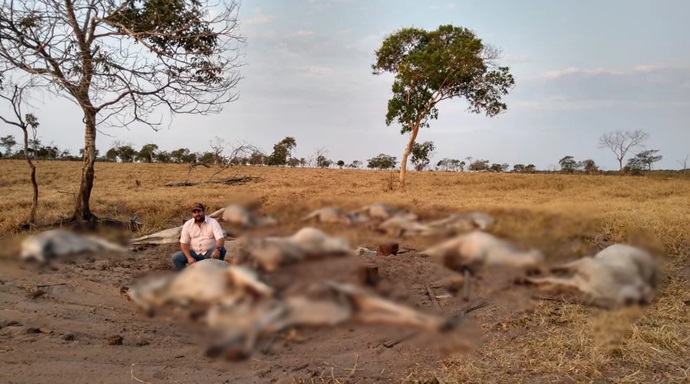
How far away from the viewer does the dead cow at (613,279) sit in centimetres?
86

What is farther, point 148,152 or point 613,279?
point 148,152

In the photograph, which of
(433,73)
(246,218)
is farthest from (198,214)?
(433,73)

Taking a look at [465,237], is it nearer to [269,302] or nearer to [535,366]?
[269,302]

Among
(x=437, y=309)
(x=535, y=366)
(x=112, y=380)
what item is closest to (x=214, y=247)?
(x=112, y=380)

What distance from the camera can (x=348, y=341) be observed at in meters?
6.06

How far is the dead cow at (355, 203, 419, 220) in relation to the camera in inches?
36.1

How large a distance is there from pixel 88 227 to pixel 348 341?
217 inches

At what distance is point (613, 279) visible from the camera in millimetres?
869

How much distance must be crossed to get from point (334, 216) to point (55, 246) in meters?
0.49

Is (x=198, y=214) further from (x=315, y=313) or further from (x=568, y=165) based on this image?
(x=568, y=165)

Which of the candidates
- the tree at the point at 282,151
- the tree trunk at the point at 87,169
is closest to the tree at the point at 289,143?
the tree at the point at 282,151

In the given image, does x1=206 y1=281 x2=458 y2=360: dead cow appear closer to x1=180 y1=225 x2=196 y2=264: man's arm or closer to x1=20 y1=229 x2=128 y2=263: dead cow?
x1=20 y1=229 x2=128 y2=263: dead cow

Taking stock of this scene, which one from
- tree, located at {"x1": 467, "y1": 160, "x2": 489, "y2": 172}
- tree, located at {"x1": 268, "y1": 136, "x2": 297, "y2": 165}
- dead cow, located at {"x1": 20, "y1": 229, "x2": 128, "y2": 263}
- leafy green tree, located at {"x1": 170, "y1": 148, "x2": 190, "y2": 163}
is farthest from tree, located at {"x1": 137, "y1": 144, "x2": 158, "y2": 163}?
dead cow, located at {"x1": 20, "y1": 229, "x2": 128, "y2": 263}

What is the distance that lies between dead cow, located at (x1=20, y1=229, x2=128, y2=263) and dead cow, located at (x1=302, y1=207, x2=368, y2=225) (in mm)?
387
